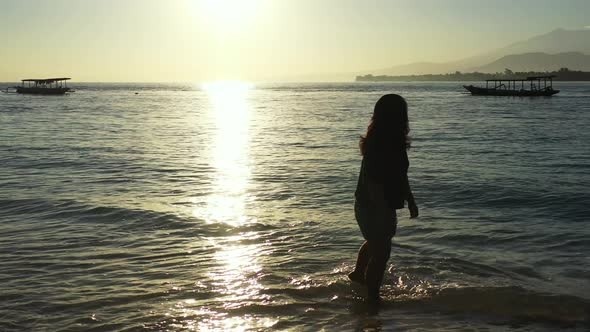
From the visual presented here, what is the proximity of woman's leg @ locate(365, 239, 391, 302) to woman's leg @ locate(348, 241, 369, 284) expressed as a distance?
0.29 metres

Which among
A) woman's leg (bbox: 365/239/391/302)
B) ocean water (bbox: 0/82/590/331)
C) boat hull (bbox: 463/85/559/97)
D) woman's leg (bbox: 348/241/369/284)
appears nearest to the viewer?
ocean water (bbox: 0/82/590/331)

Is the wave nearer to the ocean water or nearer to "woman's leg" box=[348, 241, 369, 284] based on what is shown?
the ocean water

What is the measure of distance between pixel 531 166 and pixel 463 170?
2810 millimetres

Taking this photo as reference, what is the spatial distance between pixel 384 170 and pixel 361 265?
4.93ft

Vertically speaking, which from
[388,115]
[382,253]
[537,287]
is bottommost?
[537,287]

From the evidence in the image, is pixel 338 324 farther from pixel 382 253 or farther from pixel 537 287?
pixel 537 287

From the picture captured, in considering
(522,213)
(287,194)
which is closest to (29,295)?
(287,194)

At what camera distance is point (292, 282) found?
294 inches

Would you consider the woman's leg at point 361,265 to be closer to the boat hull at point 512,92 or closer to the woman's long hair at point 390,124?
the woman's long hair at point 390,124

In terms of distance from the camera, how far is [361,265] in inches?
284

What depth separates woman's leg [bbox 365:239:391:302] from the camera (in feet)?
21.5

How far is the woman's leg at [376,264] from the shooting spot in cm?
654

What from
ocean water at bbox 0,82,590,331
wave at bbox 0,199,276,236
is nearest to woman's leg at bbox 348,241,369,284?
ocean water at bbox 0,82,590,331

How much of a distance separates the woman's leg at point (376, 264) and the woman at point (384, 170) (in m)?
0.01
